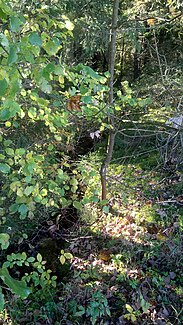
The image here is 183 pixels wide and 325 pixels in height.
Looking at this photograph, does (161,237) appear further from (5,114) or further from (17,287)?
(5,114)

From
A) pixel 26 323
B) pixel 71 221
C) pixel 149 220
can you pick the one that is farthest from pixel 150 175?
pixel 26 323

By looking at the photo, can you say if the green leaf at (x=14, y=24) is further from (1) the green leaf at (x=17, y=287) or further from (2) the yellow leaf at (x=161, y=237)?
(2) the yellow leaf at (x=161, y=237)

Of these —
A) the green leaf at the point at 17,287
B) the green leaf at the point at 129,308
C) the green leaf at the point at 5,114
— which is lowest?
the green leaf at the point at 129,308

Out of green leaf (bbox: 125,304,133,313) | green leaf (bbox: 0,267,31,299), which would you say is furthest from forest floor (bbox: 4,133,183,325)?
green leaf (bbox: 0,267,31,299)

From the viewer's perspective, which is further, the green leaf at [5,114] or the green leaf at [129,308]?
the green leaf at [129,308]

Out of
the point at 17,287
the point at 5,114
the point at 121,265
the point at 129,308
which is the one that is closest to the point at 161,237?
the point at 121,265

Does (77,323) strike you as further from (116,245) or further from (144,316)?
(116,245)

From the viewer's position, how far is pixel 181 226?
3.57 metres

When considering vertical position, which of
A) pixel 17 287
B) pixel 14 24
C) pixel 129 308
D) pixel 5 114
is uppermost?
pixel 14 24

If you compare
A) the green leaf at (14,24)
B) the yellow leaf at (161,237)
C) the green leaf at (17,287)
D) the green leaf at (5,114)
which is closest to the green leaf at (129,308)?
the yellow leaf at (161,237)

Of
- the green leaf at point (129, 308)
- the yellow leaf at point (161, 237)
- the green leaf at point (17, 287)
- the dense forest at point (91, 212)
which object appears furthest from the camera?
the yellow leaf at point (161, 237)

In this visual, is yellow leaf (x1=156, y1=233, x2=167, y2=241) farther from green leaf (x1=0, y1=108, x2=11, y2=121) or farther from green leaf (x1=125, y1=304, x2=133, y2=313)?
green leaf (x1=0, y1=108, x2=11, y2=121)

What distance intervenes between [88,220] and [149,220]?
84 cm

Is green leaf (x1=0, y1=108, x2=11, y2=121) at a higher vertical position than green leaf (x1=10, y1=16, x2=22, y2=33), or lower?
lower
